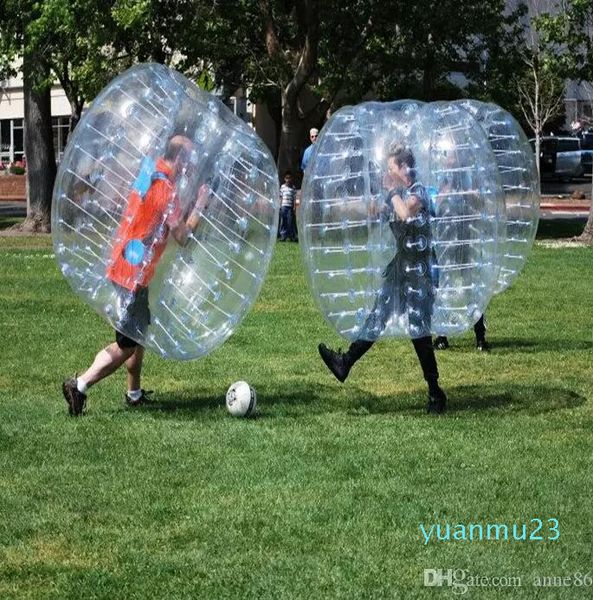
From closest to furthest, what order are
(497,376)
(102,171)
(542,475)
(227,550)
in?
(227,550) < (542,475) < (102,171) < (497,376)

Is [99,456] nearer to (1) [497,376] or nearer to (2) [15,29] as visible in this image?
(1) [497,376]

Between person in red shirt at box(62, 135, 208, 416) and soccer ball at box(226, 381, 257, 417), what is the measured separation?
85cm

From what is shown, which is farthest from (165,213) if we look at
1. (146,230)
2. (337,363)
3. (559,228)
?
(559,228)

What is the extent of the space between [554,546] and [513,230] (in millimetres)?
4887

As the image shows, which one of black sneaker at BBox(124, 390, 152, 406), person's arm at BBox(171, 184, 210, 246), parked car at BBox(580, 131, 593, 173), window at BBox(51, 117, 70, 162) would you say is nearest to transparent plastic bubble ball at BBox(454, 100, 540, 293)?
black sneaker at BBox(124, 390, 152, 406)

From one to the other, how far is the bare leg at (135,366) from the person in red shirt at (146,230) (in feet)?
2.23

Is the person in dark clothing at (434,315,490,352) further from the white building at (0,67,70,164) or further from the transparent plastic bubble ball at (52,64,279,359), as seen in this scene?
the white building at (0,67,70,164)

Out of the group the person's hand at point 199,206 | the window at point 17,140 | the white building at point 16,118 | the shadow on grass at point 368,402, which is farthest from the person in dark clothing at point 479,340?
the window at point 17,140

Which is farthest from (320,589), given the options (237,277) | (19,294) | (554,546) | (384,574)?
(19,294)

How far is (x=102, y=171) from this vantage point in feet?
26.7

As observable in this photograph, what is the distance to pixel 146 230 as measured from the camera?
8094 mm

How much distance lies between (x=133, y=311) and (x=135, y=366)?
865 mm

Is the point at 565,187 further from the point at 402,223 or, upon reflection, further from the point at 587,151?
the point at 402,223

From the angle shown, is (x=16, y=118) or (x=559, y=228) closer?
(x=559, y=228)
